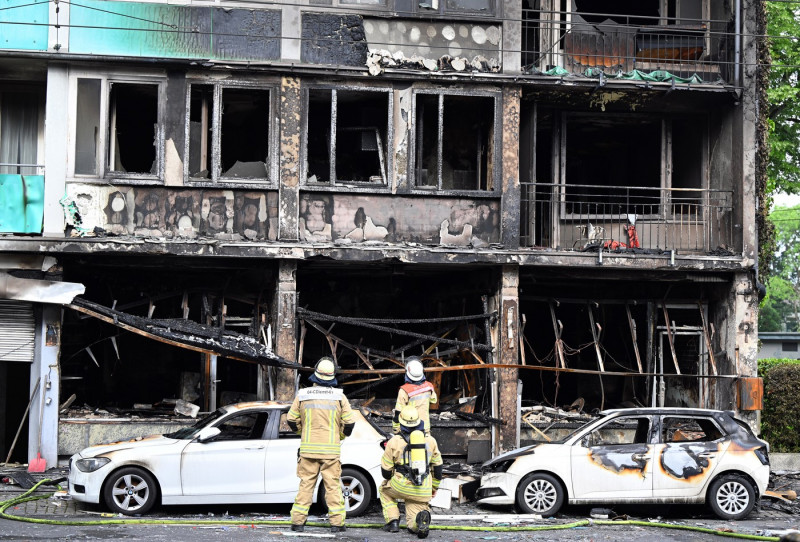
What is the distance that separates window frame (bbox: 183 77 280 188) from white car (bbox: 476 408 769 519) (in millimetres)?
6250

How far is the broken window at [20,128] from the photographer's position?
652 inches

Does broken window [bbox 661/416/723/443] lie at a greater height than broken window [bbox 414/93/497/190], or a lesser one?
lesser

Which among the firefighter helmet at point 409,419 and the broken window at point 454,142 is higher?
the broken window at point 454,142

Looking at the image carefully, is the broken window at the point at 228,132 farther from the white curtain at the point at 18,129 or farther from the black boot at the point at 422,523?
the black boot at the point at 422,523

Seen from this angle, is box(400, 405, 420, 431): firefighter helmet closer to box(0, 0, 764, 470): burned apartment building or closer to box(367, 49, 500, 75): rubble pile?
box(0, 0, 764, 470): burned apartment building

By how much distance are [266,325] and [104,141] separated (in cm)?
394

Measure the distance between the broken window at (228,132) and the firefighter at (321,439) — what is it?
5.84 meters

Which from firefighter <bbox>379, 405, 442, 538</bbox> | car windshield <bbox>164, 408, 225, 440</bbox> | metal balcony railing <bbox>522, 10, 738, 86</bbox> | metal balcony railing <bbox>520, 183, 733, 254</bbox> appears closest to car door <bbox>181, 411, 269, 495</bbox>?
car windshield <bbox>164, 408, 225, 440</bbox>

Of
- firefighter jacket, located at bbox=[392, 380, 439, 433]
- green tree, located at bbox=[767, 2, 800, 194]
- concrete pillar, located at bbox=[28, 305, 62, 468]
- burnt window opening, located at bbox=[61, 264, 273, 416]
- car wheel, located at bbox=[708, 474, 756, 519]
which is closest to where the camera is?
firefighter jacket, located at bbox=[392, 380, 439, 433]

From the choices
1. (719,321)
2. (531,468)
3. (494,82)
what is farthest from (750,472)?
(494,82)

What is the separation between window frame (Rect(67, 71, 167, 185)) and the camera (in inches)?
607

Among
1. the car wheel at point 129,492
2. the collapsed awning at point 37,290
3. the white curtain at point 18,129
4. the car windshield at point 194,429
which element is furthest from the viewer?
the white curtain at point 18,129

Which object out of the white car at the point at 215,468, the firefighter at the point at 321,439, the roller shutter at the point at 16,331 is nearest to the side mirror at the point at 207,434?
the white car at the point at 215,468

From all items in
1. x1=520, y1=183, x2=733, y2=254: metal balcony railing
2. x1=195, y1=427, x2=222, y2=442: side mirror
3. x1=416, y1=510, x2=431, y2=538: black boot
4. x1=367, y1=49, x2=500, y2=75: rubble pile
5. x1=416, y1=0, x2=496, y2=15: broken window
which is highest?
x1=416, y1=0, x2=496, y2=15: broken window
